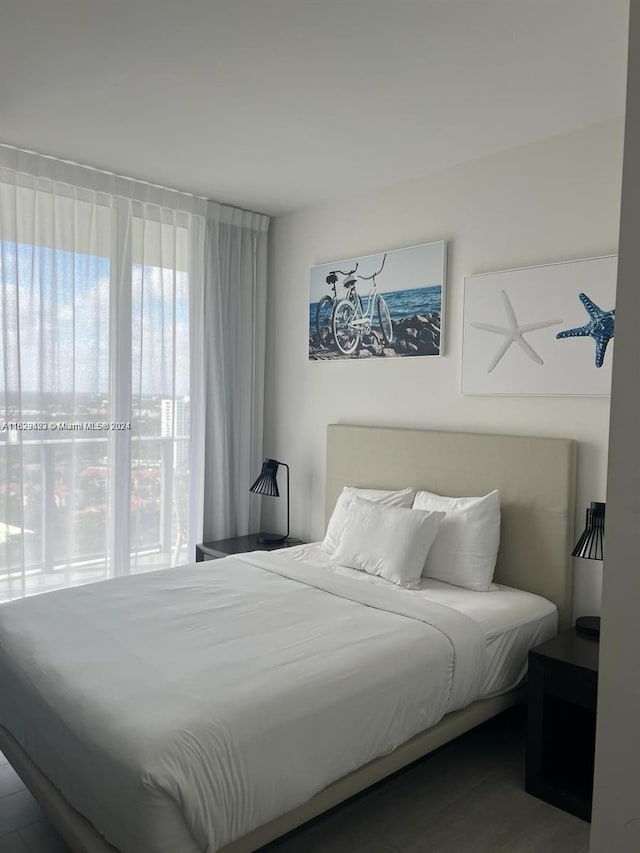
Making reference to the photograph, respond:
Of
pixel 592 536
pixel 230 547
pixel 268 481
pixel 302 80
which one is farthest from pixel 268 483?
pixel 302 80

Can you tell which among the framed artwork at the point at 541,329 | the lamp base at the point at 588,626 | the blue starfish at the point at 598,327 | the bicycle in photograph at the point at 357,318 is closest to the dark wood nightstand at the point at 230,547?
the bicycle in photograph at the point at 357,318

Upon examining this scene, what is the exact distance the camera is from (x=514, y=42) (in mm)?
2191

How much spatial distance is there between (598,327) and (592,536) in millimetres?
918

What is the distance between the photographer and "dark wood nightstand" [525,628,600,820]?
229 cm

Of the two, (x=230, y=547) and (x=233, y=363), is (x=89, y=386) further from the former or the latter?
(x=230, y=547)

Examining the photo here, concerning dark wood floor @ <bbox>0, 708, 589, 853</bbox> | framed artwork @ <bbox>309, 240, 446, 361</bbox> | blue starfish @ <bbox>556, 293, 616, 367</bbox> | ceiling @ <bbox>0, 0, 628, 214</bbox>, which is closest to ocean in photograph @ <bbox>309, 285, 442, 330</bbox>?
framed artwork @ <bbox>309, 240, 446, 361</bbox>

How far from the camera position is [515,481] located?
10.1ft

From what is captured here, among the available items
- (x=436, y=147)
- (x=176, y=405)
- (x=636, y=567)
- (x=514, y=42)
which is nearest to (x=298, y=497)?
(x=176, y=405)

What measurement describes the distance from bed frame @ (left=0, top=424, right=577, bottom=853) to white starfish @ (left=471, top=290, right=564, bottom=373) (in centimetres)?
39

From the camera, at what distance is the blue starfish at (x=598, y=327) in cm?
280

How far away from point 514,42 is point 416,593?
2.19 m

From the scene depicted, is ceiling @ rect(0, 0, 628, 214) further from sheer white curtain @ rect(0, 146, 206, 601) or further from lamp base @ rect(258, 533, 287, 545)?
lamp base @ rect(258, 533, 287, 545)

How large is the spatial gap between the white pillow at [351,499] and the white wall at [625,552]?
103 inches

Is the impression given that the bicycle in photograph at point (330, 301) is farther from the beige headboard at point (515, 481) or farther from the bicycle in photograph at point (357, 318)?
the beige headboard at point (515, 481)
